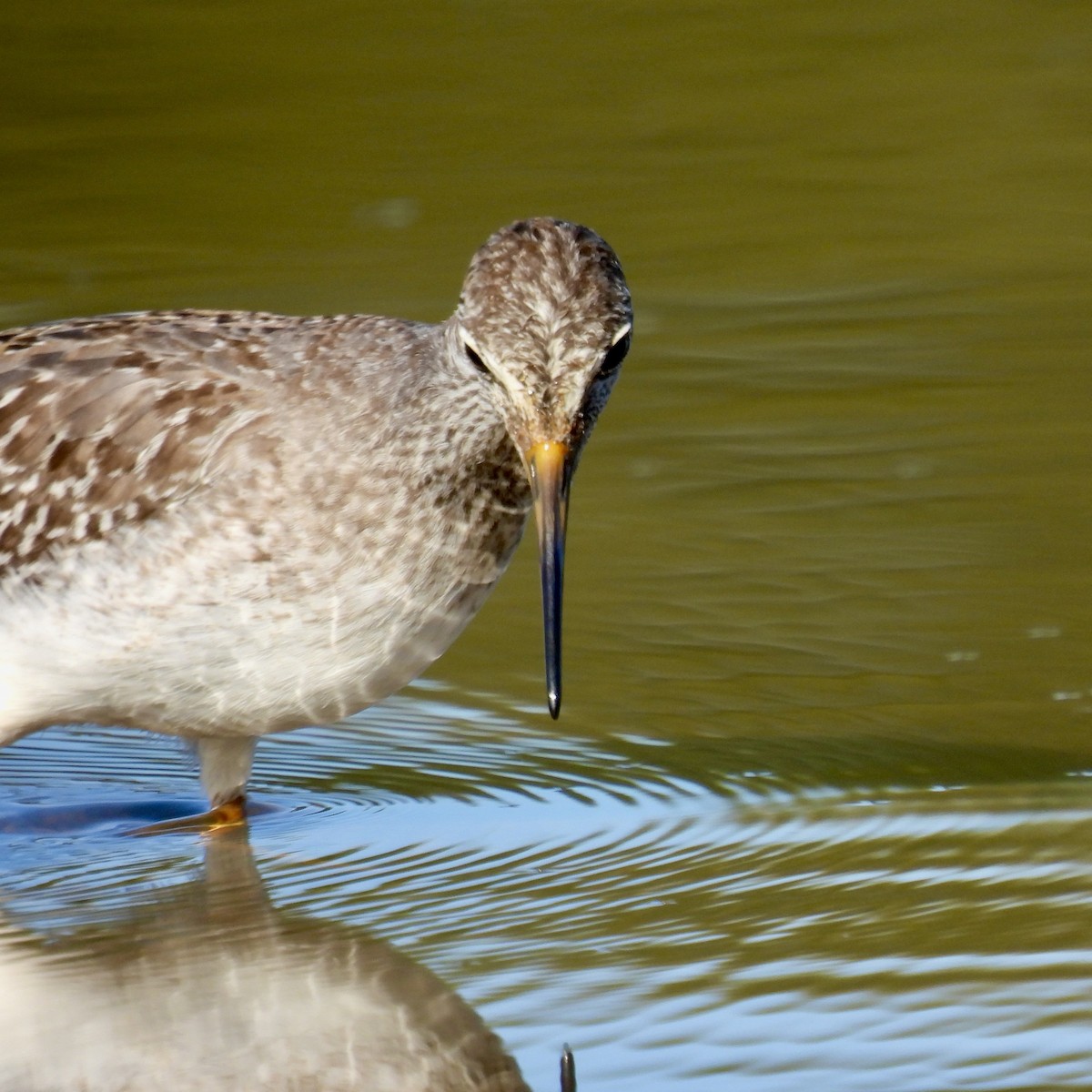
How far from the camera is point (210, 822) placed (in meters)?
7.23

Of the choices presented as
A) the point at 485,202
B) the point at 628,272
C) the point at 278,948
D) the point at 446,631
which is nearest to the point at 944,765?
the point at 446,631

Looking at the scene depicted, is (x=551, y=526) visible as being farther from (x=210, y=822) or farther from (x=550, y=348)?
(x=210, y=822)

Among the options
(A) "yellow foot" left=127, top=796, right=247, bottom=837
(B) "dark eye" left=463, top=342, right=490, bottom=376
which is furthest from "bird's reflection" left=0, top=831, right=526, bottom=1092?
(B) "dark eye" left=463, top=342, right=490, bottom=376

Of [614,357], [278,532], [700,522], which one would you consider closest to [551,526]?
[614,357]

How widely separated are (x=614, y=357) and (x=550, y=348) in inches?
8.1

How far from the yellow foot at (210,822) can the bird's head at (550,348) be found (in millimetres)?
1324

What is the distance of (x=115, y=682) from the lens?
263 inches

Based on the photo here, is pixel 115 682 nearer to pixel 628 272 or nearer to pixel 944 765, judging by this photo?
pixel 944 765

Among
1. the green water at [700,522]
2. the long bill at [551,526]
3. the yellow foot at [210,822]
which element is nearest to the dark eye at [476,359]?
the long bill at [551,526]

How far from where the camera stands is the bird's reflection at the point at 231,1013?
5238 mm

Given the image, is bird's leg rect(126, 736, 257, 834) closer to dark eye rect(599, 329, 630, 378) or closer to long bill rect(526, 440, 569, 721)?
long bill rect(526, 440, 569, 721)

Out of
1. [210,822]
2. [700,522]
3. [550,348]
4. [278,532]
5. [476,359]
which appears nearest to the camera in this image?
[550,348]

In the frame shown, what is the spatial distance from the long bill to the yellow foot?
1.32m

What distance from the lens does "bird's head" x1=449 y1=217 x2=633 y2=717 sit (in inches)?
236
